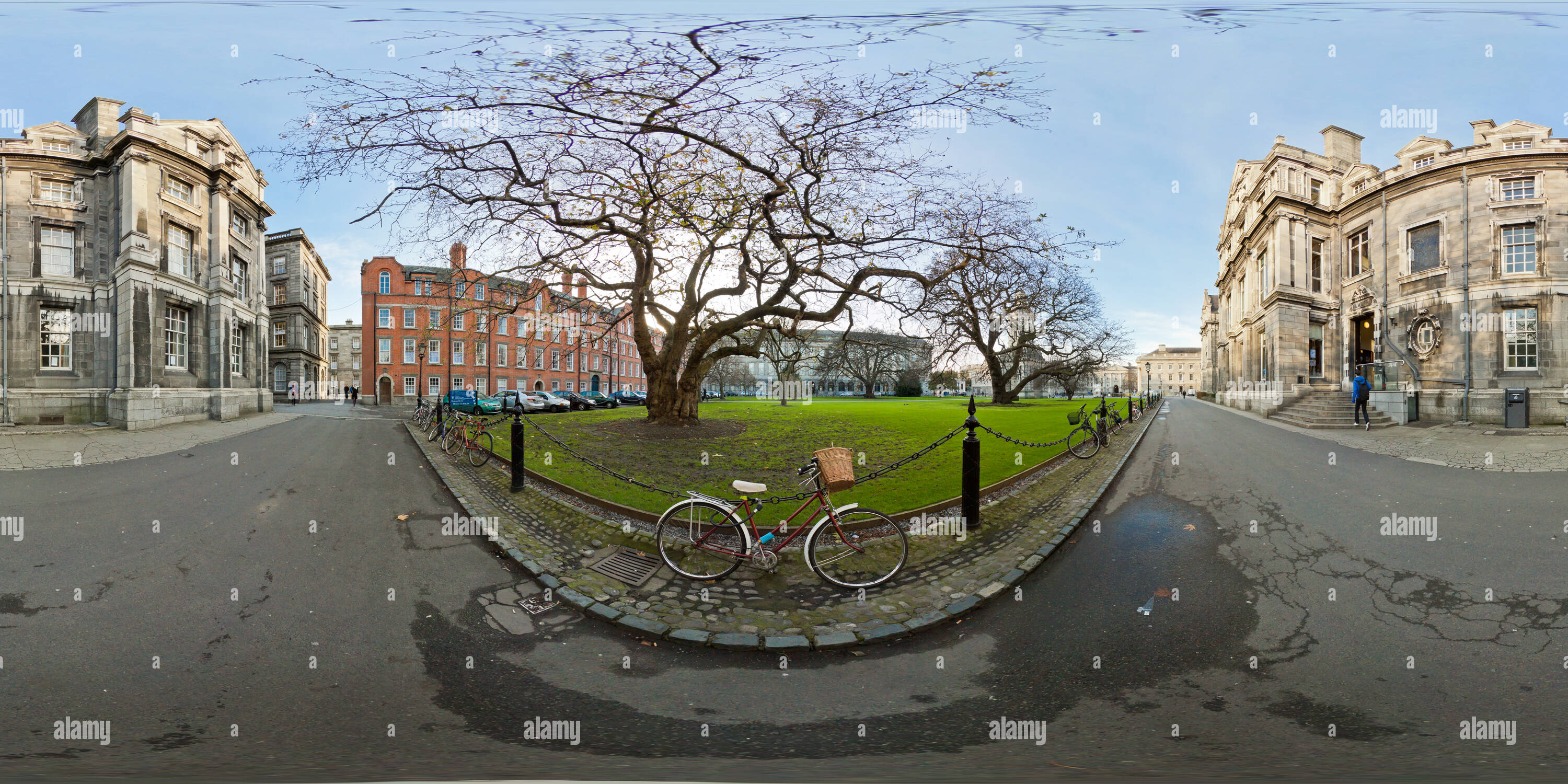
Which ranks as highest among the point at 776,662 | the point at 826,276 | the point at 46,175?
the point at 46,175

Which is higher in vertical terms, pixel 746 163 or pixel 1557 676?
pixel 746 163

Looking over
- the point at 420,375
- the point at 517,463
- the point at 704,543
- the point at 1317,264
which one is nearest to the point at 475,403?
the point at 420,375

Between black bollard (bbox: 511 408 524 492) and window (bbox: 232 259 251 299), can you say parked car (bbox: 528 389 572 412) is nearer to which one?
window (bbox: 232 259 251 299)

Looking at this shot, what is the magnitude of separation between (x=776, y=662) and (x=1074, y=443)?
1194 cm

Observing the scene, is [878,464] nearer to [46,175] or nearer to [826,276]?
[826,276]

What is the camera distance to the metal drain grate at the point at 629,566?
5094 mm

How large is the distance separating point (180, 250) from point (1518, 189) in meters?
48.7

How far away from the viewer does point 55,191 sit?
20.5 m

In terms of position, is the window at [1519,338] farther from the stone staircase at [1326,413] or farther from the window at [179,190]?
the window at [179,190]

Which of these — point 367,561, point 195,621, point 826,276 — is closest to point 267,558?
point 367,561

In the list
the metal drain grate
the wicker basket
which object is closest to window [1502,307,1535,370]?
the wicker basket

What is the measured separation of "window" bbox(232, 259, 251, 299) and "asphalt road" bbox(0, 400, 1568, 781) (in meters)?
27.1

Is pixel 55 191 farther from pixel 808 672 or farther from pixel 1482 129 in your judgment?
pixel 1482 129

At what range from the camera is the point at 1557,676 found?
332cm
